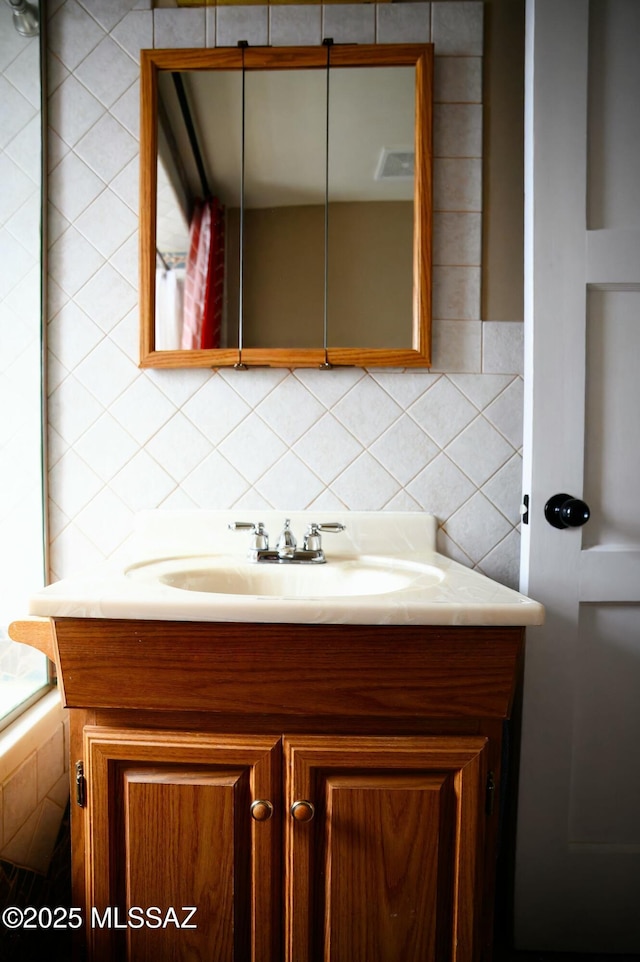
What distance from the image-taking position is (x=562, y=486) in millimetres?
1099

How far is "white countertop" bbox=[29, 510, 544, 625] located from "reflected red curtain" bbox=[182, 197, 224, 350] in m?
0.40

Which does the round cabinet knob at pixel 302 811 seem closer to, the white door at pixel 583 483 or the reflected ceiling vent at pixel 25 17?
the white door at pixel 583 483

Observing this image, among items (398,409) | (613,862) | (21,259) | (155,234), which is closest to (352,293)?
(398,409)

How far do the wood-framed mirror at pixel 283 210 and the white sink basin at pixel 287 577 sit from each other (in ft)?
1.47

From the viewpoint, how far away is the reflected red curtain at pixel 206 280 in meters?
1.24

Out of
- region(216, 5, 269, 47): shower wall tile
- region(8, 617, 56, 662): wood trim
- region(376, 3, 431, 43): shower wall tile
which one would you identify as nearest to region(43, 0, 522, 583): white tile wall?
region(216, 5, 269, 47): shower wall tile

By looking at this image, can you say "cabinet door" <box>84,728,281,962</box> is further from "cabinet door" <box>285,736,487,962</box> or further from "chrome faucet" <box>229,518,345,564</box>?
"chrome faucet" <box>229,518,345,564</box>

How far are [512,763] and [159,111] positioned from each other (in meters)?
1.61

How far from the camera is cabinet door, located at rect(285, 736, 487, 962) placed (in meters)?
0.79

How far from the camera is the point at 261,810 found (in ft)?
2.59

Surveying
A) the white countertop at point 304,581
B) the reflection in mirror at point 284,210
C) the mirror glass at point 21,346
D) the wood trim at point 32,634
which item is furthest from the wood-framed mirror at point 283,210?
the wood trim at point 32,634

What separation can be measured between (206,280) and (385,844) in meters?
1.12

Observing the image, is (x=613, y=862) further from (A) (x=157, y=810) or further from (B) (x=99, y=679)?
(B) (x=99, y=679)

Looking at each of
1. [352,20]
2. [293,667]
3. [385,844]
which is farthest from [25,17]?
[385,844]
